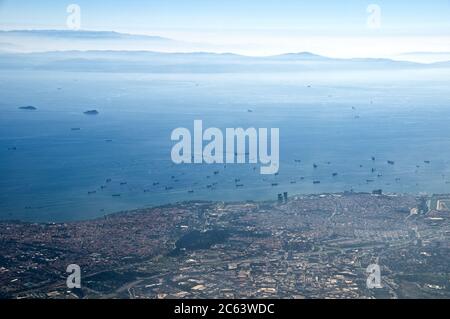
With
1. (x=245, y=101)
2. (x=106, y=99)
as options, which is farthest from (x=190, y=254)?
(x=106, y=99)

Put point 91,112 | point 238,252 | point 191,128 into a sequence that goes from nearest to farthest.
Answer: point 238,252
point 191,128
point 91,112

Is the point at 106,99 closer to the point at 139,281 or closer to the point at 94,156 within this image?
the point at 94,156

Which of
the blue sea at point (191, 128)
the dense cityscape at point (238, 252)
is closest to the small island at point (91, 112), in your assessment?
the blue sea at point (191, 128)

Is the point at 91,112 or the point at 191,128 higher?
the point at 91,112

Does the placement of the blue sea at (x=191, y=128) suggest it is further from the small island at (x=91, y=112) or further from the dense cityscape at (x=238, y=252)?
the dense cityscape at (x=238, y=252)

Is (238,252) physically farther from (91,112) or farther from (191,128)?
(91,112)

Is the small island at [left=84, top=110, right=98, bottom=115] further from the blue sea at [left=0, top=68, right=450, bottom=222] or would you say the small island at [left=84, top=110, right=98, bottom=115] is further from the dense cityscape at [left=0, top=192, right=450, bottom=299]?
the dense cityscape at [left=0, top=192, right=450, bottom=299]

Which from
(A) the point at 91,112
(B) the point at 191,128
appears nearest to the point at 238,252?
(B) the point at 191,128

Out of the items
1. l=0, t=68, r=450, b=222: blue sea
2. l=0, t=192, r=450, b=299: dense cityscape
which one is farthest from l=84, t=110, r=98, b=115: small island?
l=0, t=192, r=450, b=299: dense cityscape
